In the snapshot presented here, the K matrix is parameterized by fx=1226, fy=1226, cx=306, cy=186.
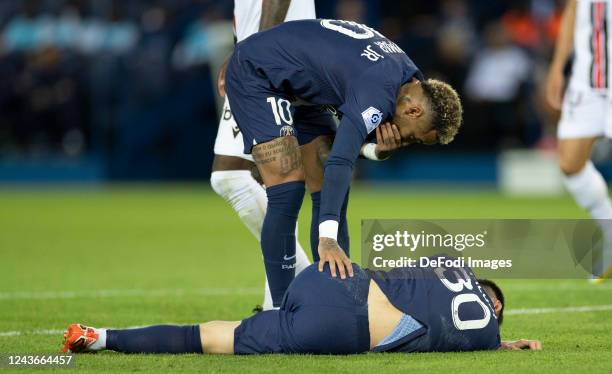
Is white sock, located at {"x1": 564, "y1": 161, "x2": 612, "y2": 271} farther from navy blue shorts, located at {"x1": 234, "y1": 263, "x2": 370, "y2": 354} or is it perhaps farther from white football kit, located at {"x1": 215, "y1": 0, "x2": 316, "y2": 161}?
navy blue shorts, located at {"x1": 234, "y1": 263, "x2": 370, "y2": 354}

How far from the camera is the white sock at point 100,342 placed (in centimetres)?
550

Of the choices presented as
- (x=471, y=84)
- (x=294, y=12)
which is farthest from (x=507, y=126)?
(x=294, y=12)

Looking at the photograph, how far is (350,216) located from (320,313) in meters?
9.31

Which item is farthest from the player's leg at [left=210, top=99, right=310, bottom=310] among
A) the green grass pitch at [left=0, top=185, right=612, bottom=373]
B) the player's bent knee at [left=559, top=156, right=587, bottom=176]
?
the player's bent knee at [left=559, top=156, right=587, bottom=176]

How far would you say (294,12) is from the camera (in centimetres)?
724

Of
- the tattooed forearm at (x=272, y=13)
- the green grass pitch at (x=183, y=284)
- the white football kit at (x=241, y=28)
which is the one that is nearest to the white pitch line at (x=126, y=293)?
the green grass pitch at (x=183, y=284)

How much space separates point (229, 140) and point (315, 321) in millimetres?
2049

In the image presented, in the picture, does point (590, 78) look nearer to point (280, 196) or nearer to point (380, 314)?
point (280, 196)

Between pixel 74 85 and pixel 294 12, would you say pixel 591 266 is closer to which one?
pixel 294 12

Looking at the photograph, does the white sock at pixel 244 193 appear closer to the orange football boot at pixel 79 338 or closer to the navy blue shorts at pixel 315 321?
the navy blue shorts at pixel 315 321

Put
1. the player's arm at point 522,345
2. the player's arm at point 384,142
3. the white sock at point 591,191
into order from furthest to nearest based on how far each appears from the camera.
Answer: the white sock at point 591,191 < the player's arm at point 384,142 < the player's arm at point 522,345

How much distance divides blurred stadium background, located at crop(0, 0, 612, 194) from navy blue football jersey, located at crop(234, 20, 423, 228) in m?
13.4

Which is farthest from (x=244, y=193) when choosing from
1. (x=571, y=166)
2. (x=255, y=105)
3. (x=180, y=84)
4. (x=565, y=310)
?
(x=180, y=84)

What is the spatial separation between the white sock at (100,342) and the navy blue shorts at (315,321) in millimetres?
594
